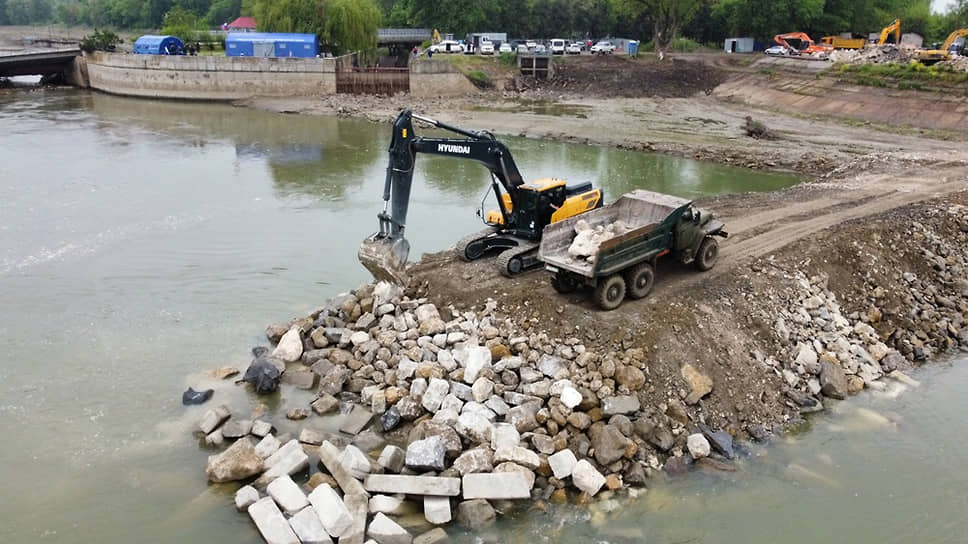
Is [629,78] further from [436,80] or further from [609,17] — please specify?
[609,17]

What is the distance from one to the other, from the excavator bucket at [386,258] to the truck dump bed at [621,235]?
2.68 meters

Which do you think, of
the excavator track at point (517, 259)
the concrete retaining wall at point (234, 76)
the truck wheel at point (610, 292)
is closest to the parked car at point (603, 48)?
the concrete retaining wall at point (234, 76)

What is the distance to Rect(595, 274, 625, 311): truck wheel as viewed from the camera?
1191cm

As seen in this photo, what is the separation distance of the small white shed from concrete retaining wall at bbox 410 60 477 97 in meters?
25.0

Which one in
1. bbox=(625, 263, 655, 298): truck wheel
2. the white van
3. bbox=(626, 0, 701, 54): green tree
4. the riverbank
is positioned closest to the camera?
the riverbank

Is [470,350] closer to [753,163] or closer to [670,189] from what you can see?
[670,189]

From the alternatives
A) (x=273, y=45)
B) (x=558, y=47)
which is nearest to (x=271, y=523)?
(x=273, y=45)

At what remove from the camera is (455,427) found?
10172 mm

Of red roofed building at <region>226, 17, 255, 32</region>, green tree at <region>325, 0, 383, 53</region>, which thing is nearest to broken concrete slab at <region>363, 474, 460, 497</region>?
green tree at <region>325, 0, 383, 53</region>

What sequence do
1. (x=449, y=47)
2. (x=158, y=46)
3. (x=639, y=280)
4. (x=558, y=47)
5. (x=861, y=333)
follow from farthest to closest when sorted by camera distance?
(x=558, y=47)
(x=449, y=47)
(x=158, y=46)
(x=861, y=333)
(x=639, y=280)

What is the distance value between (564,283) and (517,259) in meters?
1.35

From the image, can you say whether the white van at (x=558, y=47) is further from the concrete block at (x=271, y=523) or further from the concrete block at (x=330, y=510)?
the concrete block at (x=271, y=523)

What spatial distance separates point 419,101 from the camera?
48.3 meters

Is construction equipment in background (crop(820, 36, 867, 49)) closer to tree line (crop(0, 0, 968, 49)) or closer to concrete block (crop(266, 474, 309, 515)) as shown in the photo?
tree line (crop(0, 0, 968, 49))
